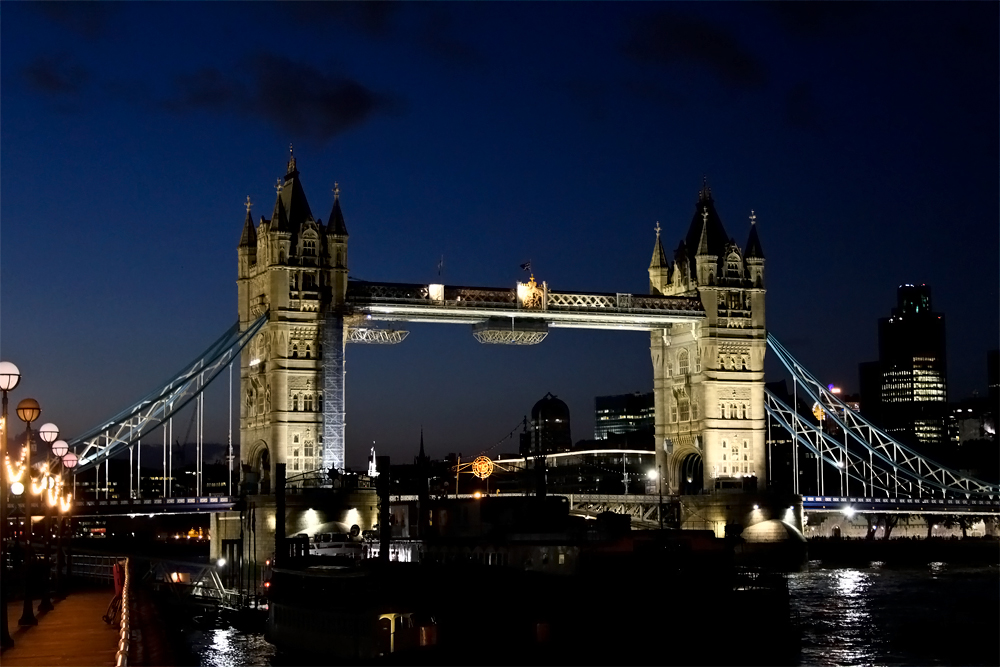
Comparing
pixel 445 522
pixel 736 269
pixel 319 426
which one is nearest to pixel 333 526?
pixel 319 426

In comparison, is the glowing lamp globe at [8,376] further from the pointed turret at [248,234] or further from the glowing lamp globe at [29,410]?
the pointed turret at [248,234]

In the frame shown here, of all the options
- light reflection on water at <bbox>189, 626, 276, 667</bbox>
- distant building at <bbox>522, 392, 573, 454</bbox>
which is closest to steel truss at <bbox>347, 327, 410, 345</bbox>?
light reflection on water at <bbox>189, 626, 276, 667</bbox>

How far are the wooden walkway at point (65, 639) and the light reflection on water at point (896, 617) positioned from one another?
26813mm

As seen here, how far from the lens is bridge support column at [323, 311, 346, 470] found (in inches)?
3206

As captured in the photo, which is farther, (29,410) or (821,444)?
(821,444)

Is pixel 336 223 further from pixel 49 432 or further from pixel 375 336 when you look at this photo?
pixel 49 432

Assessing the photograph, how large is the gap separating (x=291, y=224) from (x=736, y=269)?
28129 mm

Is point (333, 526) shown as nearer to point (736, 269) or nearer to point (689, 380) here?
point (689, 380)

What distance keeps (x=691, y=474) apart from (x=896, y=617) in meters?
33.1

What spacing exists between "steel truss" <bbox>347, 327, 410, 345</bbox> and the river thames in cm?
2506

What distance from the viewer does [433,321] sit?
279 ft

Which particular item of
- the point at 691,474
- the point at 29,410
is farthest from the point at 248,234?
the point at 29,410

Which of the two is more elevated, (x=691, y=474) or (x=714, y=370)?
(x=714, y=370)

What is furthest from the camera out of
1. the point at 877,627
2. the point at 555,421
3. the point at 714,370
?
the point at 555,421
